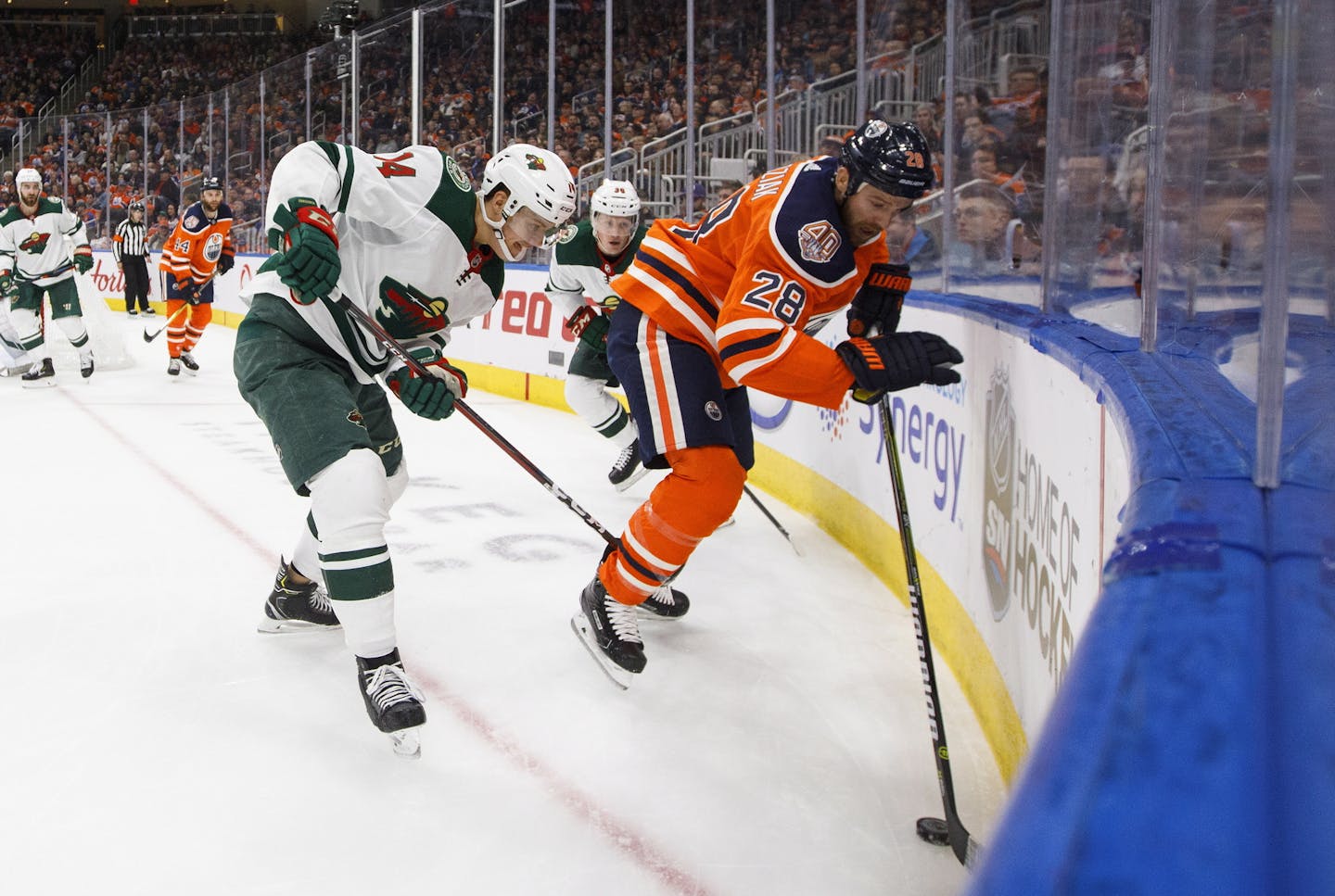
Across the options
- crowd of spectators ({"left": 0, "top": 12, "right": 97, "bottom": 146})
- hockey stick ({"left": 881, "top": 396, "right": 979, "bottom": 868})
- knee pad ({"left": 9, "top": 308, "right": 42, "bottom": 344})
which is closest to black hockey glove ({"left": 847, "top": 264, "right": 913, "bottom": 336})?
hockey stick ({"left": 881, "top": 396, "right": 979, "bottom": 868})

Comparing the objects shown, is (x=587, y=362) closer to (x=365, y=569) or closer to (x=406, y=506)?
(x=406, y=506)

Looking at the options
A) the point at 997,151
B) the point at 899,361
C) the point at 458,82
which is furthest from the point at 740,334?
the point at 458,82

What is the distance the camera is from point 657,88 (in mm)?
6613

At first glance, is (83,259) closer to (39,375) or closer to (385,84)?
(39,375)

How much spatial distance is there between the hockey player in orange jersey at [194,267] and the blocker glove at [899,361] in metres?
7.17

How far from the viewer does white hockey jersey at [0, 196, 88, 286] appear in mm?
7582

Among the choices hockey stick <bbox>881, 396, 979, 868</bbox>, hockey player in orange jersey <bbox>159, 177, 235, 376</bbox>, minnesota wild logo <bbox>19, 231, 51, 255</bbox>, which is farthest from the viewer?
hockey player in orange jersey <bbox>159, 177, 235, 376</bbox>

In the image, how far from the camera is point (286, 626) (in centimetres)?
295

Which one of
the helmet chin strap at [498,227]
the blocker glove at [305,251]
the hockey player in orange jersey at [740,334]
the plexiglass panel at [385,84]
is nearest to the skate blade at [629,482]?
the hockey player in orange jersey at [740,334]

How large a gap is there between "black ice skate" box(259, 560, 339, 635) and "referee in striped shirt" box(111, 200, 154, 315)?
1259 centimetres

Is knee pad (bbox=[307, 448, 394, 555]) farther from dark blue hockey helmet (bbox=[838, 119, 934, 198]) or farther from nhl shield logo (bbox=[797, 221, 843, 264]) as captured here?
dark blue hockey helmet (bbox=[838, 119, 934, 198])

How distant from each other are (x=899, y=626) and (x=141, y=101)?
24622 millimetres

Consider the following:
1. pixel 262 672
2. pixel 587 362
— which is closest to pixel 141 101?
pixel 587 362

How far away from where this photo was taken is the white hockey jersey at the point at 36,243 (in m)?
7.58
